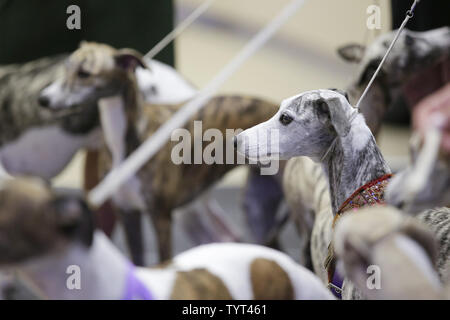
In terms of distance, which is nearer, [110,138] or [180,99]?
[110,138]

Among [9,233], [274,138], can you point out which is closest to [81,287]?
[9,233]

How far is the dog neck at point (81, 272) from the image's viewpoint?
1.03 metres

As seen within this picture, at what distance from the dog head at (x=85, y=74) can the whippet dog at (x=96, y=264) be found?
2.37 ft

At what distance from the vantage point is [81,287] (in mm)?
1094

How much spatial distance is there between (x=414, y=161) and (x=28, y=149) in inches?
82.7

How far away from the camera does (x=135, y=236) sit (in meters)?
2.46

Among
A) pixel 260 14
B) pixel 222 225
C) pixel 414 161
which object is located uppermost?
pixel 260 14

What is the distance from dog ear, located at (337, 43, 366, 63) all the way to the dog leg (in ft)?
2.78

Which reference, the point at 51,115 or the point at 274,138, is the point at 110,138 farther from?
the point at 274,138

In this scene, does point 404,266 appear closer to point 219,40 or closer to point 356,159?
point 356,159

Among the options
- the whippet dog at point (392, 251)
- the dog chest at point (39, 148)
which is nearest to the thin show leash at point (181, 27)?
the dog chest at point (39, 148)

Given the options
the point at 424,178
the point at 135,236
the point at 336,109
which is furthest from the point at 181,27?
the point at 135,236

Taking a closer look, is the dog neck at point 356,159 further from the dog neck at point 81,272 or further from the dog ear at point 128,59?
the dog ear at point 128,59

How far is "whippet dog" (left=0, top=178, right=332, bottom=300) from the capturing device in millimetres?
938
